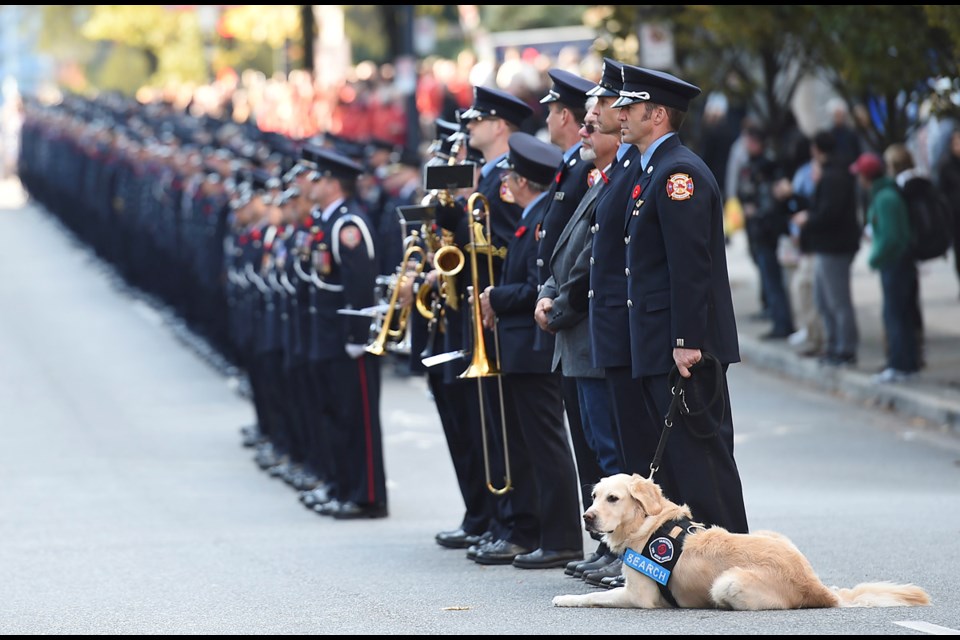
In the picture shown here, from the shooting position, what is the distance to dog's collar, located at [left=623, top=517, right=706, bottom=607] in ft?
25.3

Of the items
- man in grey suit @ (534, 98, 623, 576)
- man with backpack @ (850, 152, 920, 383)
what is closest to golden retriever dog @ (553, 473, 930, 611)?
man in grey suit @ (534, 98, 623, 576)

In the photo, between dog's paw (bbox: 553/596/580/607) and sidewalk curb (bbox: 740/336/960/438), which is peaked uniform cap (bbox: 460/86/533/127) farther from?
sidewalk curb (bbox: 740/336/960/438)

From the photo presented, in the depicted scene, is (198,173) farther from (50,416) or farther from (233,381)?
(50,416)

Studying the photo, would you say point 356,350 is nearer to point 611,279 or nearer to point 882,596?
point 611,279

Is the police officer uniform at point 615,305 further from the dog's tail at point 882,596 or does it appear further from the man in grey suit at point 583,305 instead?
the dog's tail at point 882,596

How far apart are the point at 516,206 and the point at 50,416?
982 centimetres

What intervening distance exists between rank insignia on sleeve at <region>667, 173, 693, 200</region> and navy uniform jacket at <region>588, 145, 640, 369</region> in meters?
0.33

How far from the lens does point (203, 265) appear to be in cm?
2112

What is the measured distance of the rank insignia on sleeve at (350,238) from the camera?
1240 centimetres

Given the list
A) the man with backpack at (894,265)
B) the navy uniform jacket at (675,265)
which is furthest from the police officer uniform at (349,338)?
the man with backpack at (894,265)

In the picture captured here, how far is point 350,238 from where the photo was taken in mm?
12406

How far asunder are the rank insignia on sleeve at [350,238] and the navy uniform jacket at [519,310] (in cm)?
273

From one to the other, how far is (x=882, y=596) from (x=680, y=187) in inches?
70.7

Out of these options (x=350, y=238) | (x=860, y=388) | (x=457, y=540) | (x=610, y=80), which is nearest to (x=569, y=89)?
(x=610, y=80)
